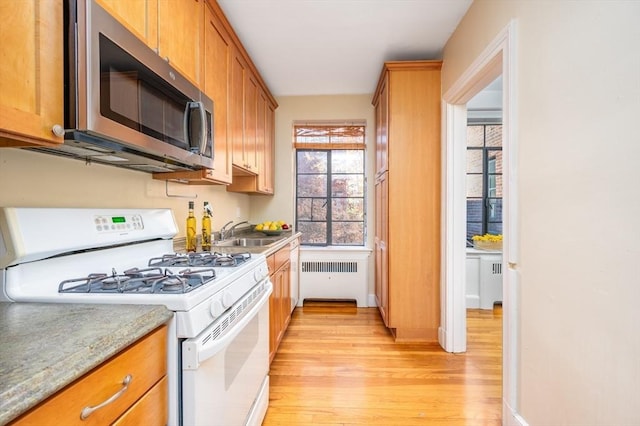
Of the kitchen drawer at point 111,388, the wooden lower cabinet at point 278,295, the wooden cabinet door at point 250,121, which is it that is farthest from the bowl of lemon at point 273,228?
the kitchen drawer at point 111,388

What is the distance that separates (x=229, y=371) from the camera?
1.18m

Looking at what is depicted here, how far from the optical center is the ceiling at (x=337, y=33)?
205 centimetres

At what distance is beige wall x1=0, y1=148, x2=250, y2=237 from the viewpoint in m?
1.02

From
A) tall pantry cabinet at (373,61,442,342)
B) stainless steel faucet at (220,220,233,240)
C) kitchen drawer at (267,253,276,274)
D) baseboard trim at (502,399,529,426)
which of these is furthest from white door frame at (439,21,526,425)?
stainless steel faucet at (220,220,233,240)

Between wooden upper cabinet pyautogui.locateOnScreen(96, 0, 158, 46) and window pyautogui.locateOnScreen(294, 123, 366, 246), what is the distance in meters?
2.59

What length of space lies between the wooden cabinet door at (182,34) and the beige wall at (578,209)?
1634mm

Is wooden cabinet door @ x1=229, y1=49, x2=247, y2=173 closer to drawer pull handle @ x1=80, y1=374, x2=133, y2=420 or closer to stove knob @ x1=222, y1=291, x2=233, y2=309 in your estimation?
stove knob @ x1=222, y1=291, x2=233, y2=309

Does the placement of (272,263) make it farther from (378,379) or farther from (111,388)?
(111,388)

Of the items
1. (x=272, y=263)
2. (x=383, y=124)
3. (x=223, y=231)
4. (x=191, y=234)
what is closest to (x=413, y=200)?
(x=383, y=124)

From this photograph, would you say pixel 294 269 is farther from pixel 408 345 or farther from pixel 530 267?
pixel 530 267

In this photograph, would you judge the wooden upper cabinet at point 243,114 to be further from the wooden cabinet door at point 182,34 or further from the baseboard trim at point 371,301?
the baseboard trim at point 371,301

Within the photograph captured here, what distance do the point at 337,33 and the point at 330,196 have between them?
76.4 inches

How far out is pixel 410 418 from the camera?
1716 mm

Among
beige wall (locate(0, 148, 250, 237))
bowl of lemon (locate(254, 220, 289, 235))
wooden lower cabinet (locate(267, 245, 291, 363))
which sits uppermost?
beige wall (locate(0, 148, 250, 237))
